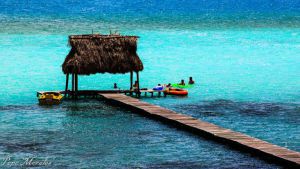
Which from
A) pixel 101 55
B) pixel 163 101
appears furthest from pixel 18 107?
pixel 163 101

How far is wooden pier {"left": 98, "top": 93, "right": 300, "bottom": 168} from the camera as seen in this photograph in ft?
81.2

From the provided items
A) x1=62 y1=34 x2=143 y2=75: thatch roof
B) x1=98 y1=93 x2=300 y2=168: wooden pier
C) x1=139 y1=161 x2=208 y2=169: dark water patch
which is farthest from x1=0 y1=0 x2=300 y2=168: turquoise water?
x1=62 y1=34 x2=143 y2=75: thatch roof

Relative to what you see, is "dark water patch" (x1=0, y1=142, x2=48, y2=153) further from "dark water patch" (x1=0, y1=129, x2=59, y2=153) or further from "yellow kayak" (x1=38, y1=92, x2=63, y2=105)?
"yellow kayak" (x1=38, y1=92, x2=63, y2=105)

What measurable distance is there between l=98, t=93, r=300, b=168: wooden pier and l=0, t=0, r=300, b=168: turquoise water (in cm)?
29

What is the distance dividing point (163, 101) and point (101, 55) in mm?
2819

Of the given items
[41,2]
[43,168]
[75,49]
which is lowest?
[43,168]

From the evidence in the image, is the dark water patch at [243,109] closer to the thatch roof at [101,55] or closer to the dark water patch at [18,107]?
Answer: the thatch roof at [101,55]

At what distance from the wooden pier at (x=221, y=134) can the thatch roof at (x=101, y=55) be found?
233cm

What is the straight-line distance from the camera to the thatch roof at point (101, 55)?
126 ft

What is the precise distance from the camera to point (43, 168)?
79.6 ft

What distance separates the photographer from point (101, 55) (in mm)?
38938

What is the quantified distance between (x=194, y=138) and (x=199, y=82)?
2029 cm

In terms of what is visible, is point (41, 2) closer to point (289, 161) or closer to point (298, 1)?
point (298, 1)

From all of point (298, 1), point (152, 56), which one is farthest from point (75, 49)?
point (298, 1)
